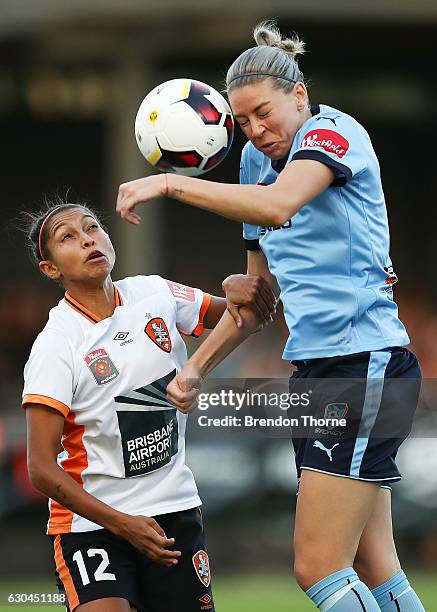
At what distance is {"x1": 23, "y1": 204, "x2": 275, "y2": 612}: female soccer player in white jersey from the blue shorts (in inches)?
18.7

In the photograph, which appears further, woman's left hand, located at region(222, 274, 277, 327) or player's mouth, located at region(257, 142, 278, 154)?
woman's left hand, located at region(222, 274, 277, 327)

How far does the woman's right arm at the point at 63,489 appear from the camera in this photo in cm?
388

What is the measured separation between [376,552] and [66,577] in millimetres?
997

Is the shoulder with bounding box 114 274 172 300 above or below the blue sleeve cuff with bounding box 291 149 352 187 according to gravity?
below

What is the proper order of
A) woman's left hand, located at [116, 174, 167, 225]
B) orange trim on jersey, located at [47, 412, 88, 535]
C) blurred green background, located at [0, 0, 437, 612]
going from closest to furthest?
woman's left hand, located at [116, 174, 167, 225] → orange trim on jersey, located at [47, 412, 88, 535] → blurred green background, located at [0, 0, 437, 612]

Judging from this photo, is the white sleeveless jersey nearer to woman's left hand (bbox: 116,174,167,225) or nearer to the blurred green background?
woman's left hand (bbox: 116,174,167,225)

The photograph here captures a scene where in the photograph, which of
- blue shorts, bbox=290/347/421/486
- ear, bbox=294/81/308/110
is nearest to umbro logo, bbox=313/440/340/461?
blue shorts, bbox=290/347/421/486

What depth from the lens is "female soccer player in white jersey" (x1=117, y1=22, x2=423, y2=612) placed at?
3.77 m

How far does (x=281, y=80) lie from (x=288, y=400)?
3.35 feet

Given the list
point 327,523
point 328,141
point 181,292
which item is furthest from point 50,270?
point 327,523

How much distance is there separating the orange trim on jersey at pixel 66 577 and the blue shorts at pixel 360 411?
2.70 ft

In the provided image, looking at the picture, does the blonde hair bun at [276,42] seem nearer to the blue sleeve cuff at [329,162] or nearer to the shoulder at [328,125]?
the shoulder at [328,125]

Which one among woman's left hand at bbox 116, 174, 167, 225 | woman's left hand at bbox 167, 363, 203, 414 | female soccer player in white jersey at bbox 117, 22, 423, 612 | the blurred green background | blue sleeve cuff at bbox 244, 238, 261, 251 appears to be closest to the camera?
woman's left hand at bbox 116, 174, 167, 225

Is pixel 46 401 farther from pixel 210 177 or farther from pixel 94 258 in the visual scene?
pixel 210 177
